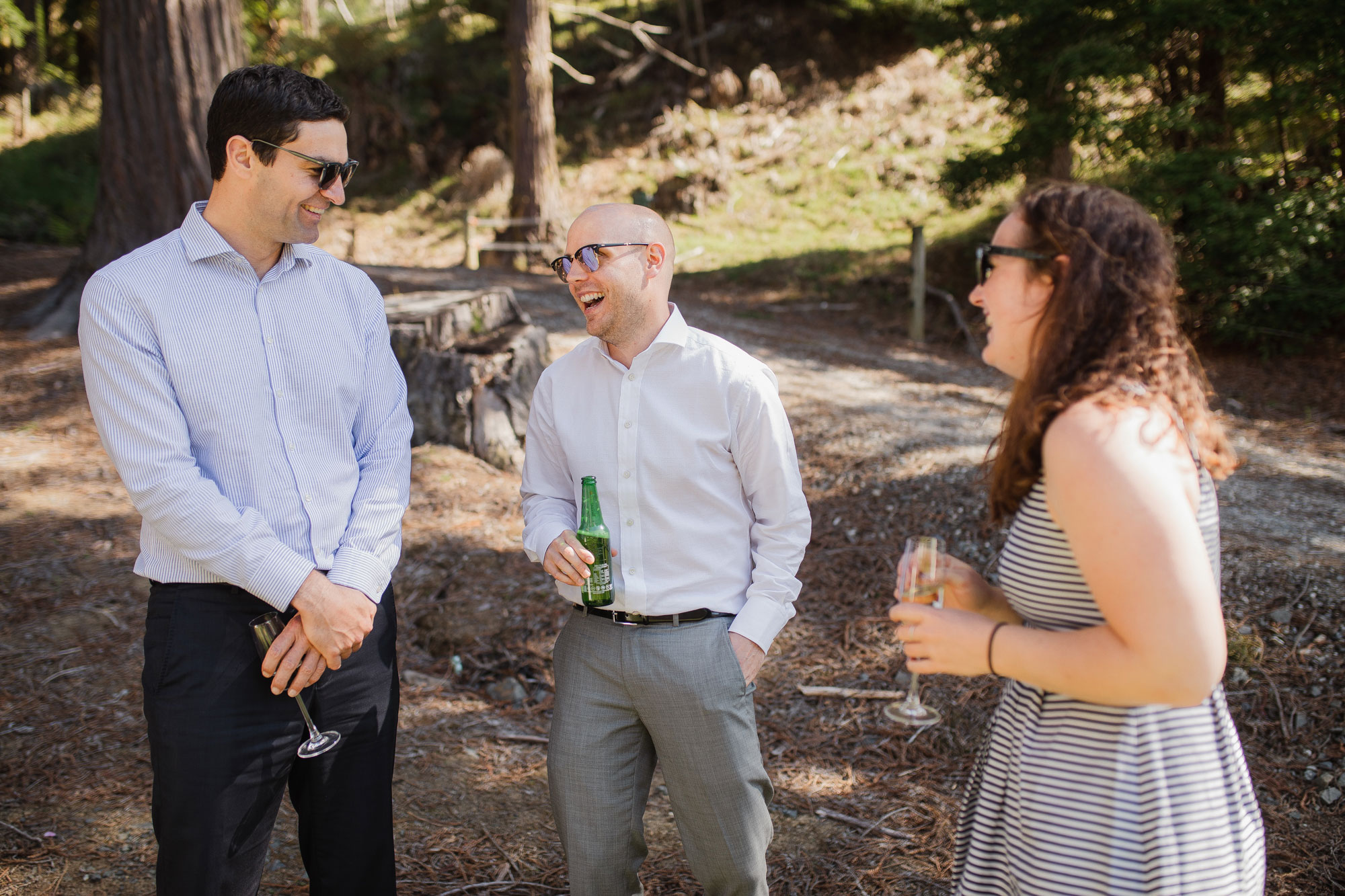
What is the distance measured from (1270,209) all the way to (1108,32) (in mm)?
2460

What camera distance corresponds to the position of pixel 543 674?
14.2ft

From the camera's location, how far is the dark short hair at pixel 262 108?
215 centimetres

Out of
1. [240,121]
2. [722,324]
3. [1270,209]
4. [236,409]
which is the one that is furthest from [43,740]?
[1270,209]

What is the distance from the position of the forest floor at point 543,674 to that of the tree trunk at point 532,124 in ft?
26.5

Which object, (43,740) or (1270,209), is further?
(1270,209)

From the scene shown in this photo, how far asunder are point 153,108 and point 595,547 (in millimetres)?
6754

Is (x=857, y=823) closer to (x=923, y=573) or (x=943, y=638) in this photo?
(x=923, y=573)

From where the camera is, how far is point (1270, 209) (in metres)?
8.97

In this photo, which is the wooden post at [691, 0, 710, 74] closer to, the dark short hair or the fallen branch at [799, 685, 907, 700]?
the fallen branch at [799, 685, 907, 700]

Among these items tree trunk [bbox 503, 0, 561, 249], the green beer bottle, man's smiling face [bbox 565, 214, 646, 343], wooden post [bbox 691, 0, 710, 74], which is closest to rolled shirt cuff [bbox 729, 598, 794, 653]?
the green beer bottle

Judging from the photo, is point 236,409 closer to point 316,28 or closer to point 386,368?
point 386,368

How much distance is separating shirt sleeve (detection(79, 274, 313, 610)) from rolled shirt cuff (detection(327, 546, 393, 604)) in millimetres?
146

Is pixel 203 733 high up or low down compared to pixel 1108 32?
down

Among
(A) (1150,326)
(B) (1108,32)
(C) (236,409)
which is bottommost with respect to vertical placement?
(C) (236,409)
